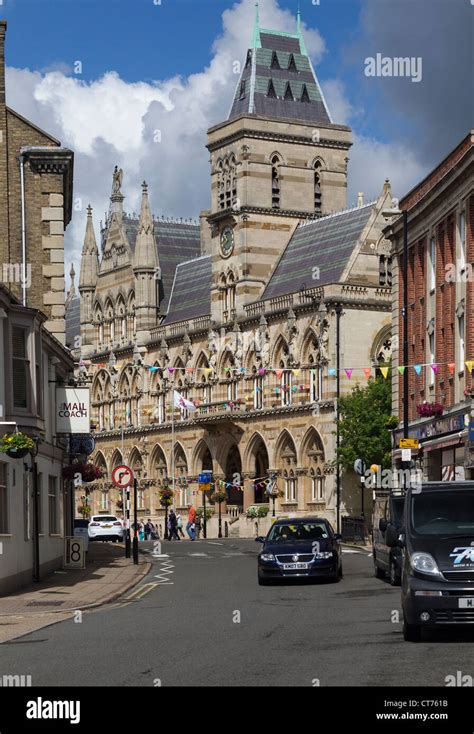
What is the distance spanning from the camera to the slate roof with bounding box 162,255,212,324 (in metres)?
102

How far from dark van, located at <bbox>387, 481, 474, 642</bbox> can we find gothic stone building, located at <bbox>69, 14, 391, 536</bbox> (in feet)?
203

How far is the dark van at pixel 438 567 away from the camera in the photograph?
1780 cm

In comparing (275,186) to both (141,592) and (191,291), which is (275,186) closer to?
(191,291)

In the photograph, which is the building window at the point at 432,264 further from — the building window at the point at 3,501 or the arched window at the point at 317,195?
the arched window at the point at 317,195

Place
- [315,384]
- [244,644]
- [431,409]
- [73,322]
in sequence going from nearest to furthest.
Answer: [244,644], [431,409], [315,384], [73,322]

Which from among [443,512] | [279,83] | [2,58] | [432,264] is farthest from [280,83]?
[443,512]

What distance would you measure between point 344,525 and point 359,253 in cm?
2542

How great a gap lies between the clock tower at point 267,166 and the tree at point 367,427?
56.2ft

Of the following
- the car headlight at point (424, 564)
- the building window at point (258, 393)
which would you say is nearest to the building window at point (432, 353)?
the car headlight at point (424, 564)

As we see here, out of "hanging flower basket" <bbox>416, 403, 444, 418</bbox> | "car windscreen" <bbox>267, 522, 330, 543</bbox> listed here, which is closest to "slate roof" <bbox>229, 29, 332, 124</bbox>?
"hanging flower basket" <bbox>416, 403, 444, 418</bbox>

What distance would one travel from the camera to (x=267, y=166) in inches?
3679

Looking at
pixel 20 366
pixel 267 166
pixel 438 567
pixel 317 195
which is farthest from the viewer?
pixel 317 195

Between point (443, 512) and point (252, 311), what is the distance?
7258 centimetres

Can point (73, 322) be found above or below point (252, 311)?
above
